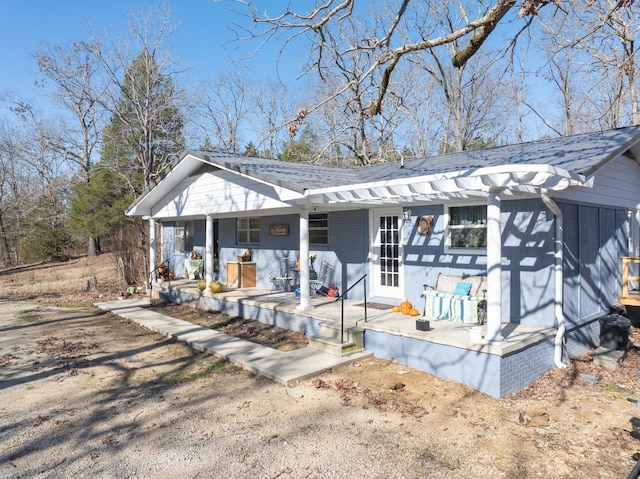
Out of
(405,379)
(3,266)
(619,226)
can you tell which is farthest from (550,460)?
(3,266)

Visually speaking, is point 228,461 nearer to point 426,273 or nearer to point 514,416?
point 514,416

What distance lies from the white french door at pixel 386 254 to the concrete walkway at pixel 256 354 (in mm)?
2296

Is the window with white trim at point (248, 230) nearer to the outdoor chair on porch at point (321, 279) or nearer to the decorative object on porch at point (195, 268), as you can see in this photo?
the decorative object on porch at point (195, 268)

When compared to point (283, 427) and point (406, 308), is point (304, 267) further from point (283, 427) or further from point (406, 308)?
point (283, 427)

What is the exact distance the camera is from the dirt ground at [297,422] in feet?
11.9

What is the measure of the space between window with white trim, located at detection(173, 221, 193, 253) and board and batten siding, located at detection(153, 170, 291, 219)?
1532mm

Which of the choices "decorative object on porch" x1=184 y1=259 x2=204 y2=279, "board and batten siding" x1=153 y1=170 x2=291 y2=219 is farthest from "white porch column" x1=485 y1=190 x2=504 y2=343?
"decorative object on porch" x1=184 y1=259 x2=204 y2=279

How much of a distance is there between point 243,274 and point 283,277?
1566mm

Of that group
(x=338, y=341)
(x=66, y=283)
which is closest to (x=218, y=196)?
(x=338, y=341)

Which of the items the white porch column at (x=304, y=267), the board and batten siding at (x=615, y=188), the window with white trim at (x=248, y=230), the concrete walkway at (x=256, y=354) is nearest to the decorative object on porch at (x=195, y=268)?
the window with white trim at (x=248, y=230)

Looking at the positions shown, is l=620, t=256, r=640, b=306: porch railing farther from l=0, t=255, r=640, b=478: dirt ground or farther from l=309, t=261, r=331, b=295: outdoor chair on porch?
l=309, t=261, r=331, b=295: outdoor chair on porch

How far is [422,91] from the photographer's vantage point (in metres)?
21.6

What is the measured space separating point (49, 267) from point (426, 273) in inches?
883

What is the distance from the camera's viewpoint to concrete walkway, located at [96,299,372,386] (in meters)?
5.82
